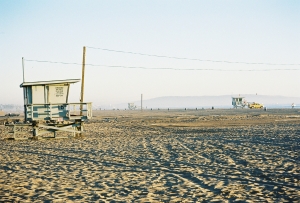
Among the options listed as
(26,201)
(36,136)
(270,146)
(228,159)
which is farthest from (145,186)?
(36,136)

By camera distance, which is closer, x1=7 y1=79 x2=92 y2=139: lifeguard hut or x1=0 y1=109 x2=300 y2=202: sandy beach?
x1=0 y1=109 x2=300 y2=202: sandy beach

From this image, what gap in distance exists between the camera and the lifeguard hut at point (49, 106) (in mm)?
22458

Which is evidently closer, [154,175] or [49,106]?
[154,175]

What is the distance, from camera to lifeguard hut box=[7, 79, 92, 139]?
22.5 metres

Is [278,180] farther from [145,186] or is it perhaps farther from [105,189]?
[105,189]

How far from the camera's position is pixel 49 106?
22.5 m

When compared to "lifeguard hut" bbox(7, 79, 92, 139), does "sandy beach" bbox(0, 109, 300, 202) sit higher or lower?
lower

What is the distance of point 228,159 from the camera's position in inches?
504

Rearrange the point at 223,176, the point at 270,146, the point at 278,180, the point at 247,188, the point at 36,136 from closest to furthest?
1. the point at 247,188
2. the point at 278,180
3. the point at 223,176
4. the point at 270,146
5. the point at 36,136

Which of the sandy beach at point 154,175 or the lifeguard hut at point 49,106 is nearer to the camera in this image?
the sandy beach at point 154,175

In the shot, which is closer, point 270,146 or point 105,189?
point 105,189

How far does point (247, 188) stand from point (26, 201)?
569cm

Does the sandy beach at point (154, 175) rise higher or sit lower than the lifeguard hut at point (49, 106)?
lower

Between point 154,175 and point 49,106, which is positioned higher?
point 49,106
